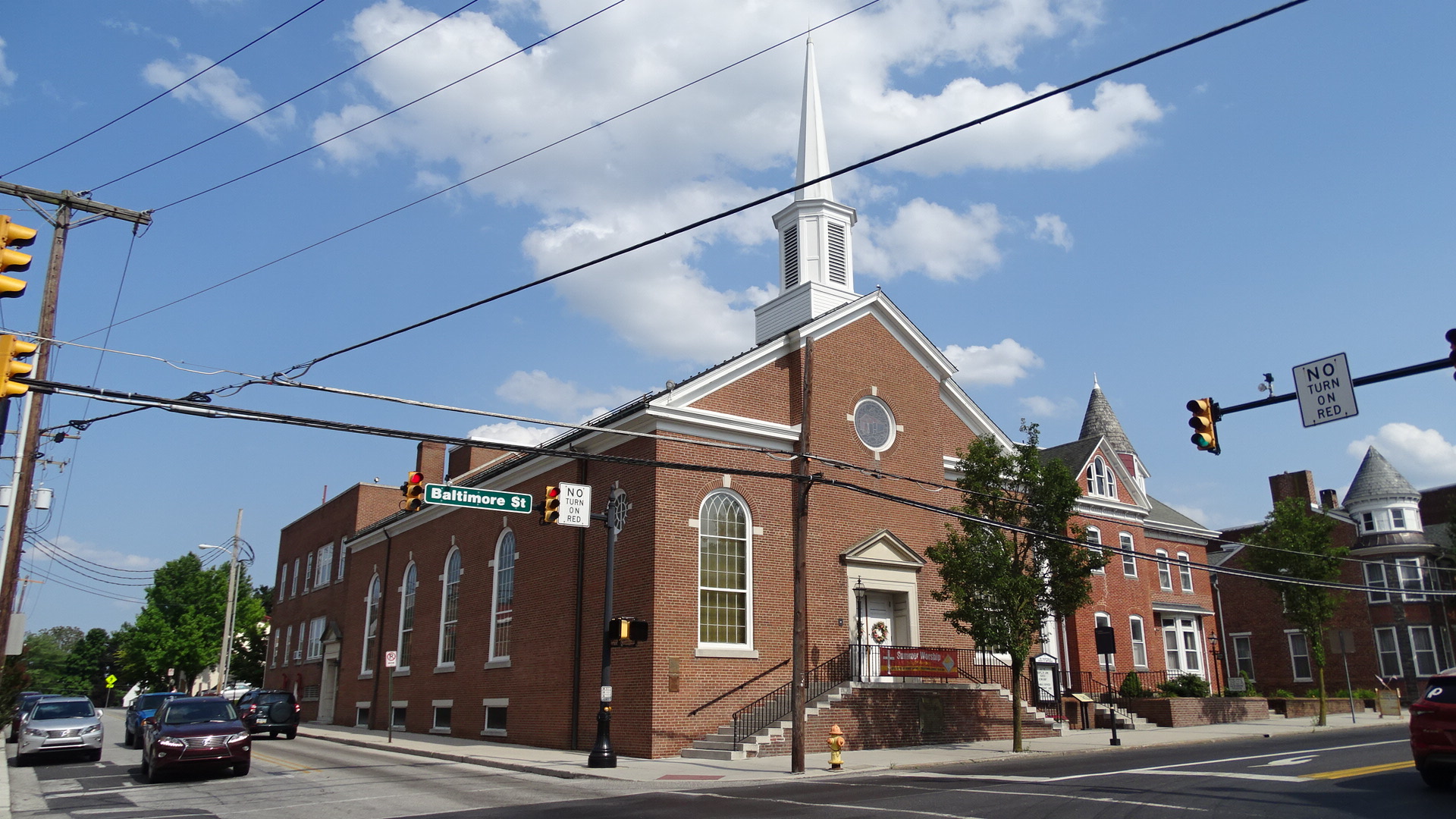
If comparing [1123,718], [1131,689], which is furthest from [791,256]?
[1131,689]

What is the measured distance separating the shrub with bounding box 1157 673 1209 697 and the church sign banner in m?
12.5

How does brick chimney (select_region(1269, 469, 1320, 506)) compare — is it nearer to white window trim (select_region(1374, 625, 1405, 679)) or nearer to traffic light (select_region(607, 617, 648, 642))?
white window trim (select_region(1374, 625, 1405, 679))

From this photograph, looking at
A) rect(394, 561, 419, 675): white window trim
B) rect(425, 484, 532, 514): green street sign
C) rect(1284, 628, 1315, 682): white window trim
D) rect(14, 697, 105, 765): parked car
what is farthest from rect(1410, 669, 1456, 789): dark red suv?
rect(1284, 628, 1315, 682): white window trim

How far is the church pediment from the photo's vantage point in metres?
27.5

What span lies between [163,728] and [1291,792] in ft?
63.3

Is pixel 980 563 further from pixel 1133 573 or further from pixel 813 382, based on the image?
pixel 1133 573

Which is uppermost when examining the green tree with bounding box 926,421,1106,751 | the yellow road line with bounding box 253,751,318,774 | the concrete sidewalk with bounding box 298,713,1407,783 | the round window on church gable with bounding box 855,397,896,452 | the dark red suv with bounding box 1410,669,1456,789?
the round window on church gable with bounding box 855,397,896,452

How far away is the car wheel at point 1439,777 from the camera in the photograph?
13.6 meters

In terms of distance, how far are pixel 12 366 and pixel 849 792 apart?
12601 millimetres

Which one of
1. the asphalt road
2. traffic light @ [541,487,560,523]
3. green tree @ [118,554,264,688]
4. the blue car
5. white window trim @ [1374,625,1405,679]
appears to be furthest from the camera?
green tree @ [118,554,264,688]

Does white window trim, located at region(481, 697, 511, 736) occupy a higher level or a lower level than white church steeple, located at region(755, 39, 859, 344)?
lower

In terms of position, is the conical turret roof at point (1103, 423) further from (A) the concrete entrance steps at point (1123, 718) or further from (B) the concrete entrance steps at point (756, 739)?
(B) the concrete entrance steps at point (756, 739)

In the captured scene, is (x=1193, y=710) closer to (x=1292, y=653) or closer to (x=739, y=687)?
(x=739, y=687)

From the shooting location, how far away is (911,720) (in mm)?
25438
